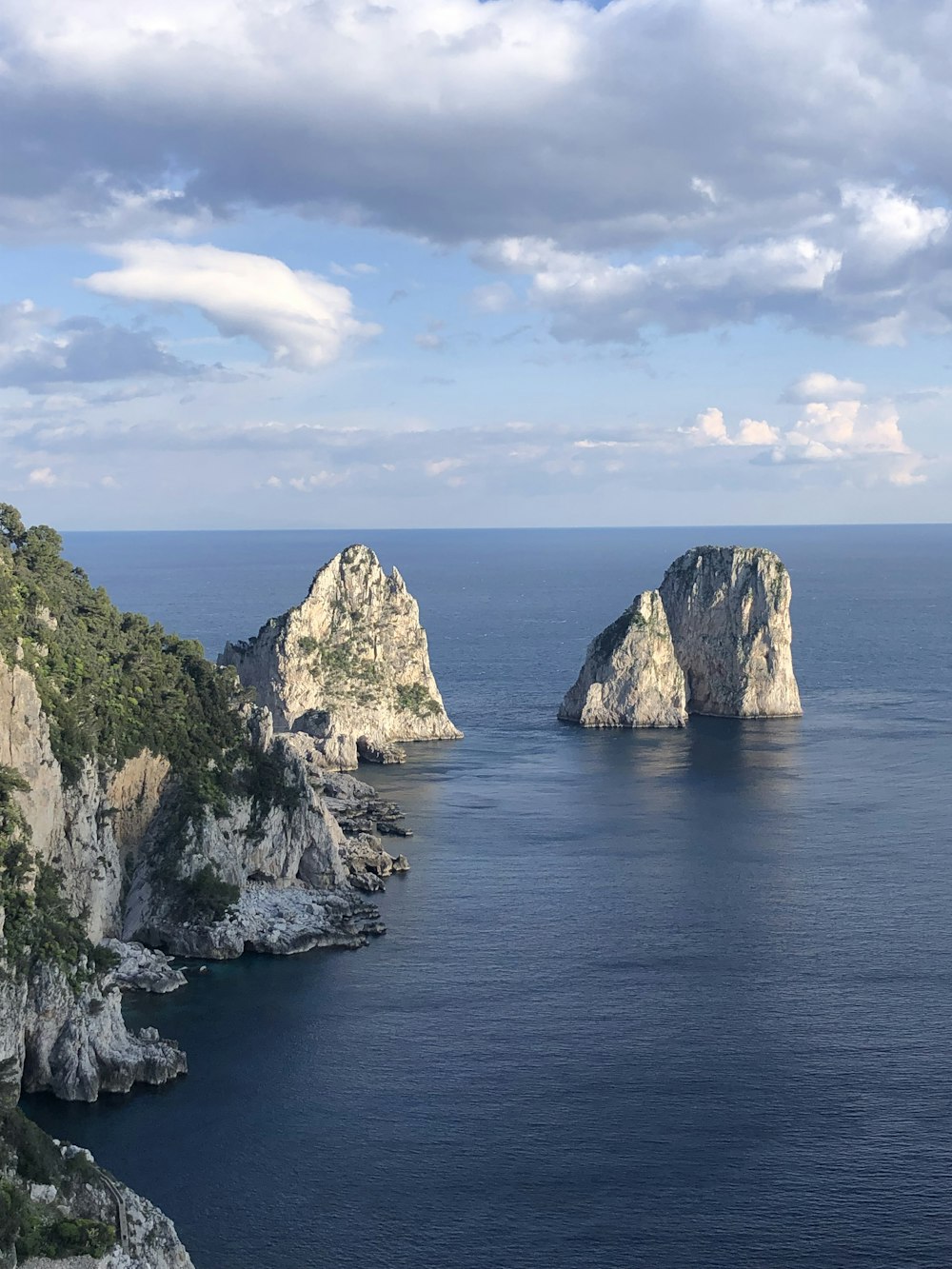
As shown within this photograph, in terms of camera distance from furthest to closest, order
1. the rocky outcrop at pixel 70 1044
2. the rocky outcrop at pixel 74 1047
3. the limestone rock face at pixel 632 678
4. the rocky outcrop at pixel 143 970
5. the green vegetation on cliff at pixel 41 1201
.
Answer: the limestone rock face at pixel 632 678 → the rocky outcrop at pixel 143 970 → the rocky outcrop at pixel 74 1047 → the rocky outcrop at pixel 70 1044 → the green vegetation on cliff at pixel 41 1201

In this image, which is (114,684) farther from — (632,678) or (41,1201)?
(632,678)

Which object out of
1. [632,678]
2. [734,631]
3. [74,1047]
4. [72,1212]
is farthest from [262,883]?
[734,631]

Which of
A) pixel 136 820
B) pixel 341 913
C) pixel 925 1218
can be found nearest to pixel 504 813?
pixel 341 913

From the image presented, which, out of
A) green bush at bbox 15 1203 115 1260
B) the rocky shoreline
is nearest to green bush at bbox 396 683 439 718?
the rocky shoreline

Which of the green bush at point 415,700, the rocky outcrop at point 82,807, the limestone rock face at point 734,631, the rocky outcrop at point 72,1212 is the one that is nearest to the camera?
the rocky outcrop at point 72,1212

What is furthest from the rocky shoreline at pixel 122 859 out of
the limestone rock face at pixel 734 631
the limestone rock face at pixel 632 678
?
the limestone rock face at pixel 734 631

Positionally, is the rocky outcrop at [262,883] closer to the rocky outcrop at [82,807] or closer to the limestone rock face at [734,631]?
the rocky outcrop at [82,807]

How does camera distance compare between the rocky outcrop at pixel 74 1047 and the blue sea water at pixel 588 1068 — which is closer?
the blue sea water at pixel 588 1068
